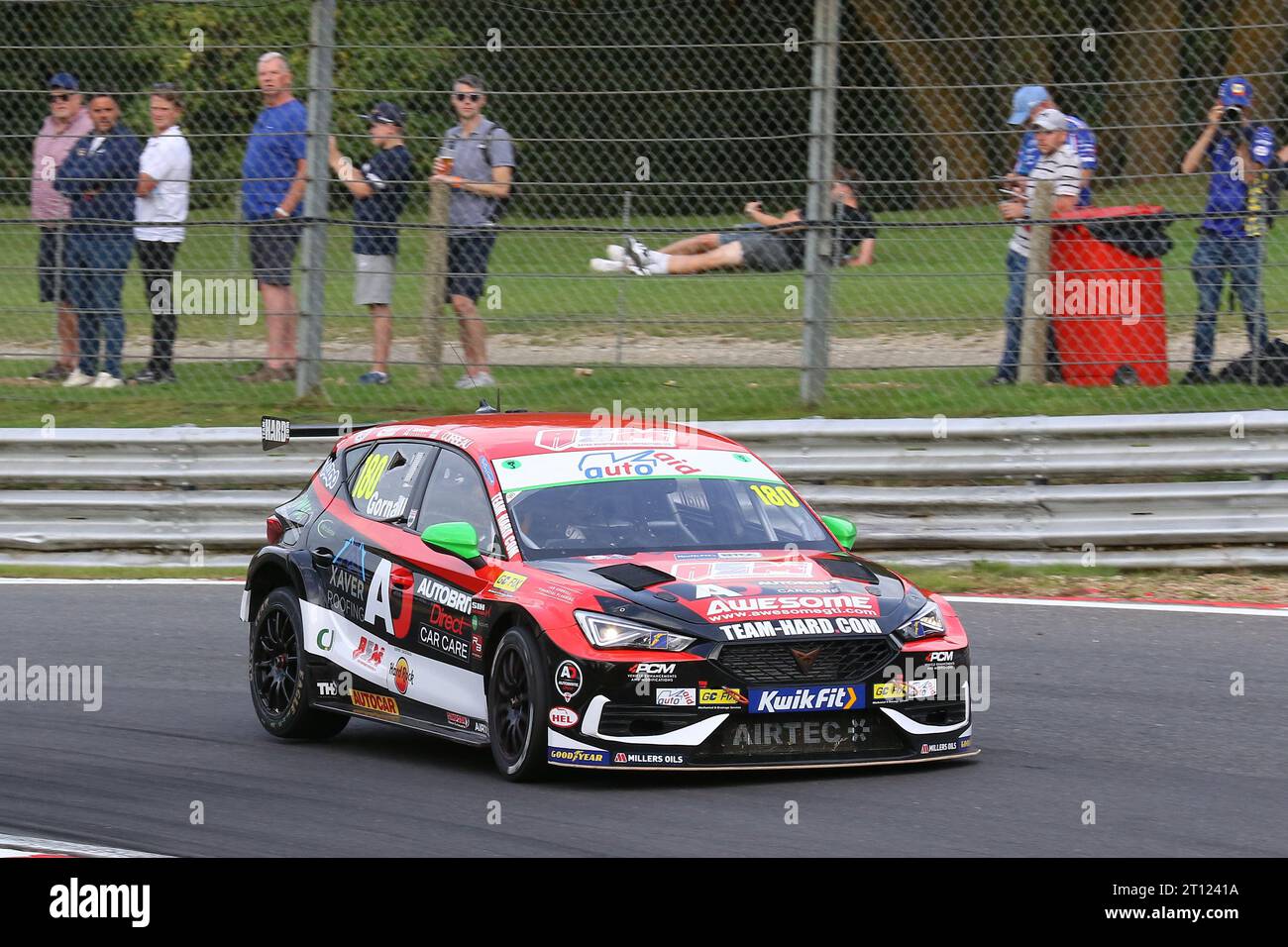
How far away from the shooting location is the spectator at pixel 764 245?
43.1ft

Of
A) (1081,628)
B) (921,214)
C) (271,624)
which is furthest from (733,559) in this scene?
(921,214)

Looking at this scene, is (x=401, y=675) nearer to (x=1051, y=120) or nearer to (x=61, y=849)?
(x=61, y=849)

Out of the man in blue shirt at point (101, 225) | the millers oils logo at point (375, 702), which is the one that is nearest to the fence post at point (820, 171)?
the man in blue shirt at point (101, 225)

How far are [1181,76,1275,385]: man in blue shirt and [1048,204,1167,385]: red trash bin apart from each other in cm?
28

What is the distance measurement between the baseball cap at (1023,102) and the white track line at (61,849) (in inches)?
315

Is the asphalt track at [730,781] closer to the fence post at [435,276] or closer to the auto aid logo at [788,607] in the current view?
the auto aid logo at [788,607]

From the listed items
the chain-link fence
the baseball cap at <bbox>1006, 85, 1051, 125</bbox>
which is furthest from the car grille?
the baseball cap at <bbox>1006, 85, 1051, 125</bbox>

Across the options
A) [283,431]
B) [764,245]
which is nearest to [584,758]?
[283,431]

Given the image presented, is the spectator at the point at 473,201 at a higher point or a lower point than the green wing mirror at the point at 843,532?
higher

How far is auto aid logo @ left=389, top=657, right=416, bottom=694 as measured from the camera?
8.43 metres

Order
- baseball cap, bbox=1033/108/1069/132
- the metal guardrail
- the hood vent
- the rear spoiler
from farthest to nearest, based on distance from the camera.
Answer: baseball cap, bbox=1033/108/1069/132 < the metal guardrail < the rear spoiler < the hood vent

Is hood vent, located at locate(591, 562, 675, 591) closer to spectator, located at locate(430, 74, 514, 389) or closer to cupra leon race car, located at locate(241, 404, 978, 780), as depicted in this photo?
cupra leon race car, located at locate(241, 404, 978, 780)

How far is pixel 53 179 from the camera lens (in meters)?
14.6

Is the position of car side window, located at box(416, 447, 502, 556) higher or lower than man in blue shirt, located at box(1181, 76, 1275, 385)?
lower
